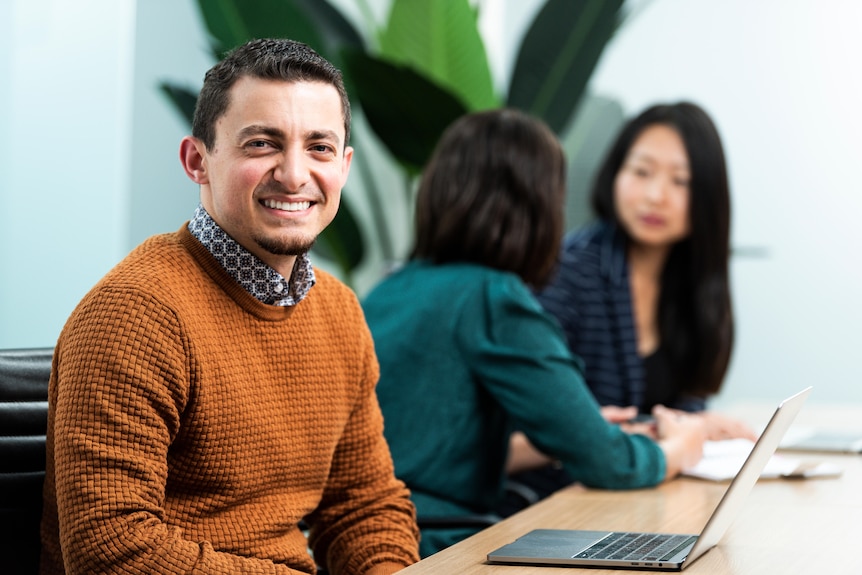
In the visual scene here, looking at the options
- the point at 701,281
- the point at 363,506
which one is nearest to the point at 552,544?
the point at 363,506

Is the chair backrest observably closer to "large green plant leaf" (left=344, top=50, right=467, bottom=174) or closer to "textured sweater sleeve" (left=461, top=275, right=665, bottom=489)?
"textured sweater sleeve" (left=461, top=275, right=665, bottom=489)

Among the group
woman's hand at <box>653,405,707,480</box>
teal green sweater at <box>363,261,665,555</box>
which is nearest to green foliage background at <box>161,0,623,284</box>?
teal green sweater at <box>363,261,665,555</box>

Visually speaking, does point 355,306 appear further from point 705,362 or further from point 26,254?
point 705,362

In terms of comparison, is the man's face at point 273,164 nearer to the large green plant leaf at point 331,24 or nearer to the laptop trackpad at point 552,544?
the laptop trackpad at point 552,544

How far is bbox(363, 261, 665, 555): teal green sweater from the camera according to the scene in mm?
1724

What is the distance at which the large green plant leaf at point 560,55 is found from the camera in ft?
9.80

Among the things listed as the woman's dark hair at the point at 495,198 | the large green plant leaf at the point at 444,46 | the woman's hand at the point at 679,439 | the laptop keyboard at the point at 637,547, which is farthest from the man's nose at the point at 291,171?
the large green plant leaf at the point at 444,46

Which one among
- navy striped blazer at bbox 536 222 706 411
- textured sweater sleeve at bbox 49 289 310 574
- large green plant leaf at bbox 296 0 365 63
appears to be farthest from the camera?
large green plant leaf at bbox 296 0 365 63

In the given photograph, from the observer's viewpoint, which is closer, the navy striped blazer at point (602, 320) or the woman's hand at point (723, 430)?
the woman's hand at point (723, 430)

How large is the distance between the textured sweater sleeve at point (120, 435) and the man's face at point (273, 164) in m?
0.16

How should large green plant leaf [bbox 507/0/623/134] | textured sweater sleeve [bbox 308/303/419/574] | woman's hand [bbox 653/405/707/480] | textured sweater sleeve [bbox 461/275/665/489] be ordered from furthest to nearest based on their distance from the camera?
large green plant leaf [bbox 507/0/623/134], woman's hand [bbox 653/405/707/480], textured sweater sleeve [bbox 461/275/665/489], textured sweater sleeve [bbox 308/303/419/574]

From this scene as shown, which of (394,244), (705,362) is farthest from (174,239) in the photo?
(394,244)

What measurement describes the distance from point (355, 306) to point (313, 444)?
0.23 meters

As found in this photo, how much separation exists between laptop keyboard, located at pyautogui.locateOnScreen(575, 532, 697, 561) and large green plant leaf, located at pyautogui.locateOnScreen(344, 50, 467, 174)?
1724 mm
